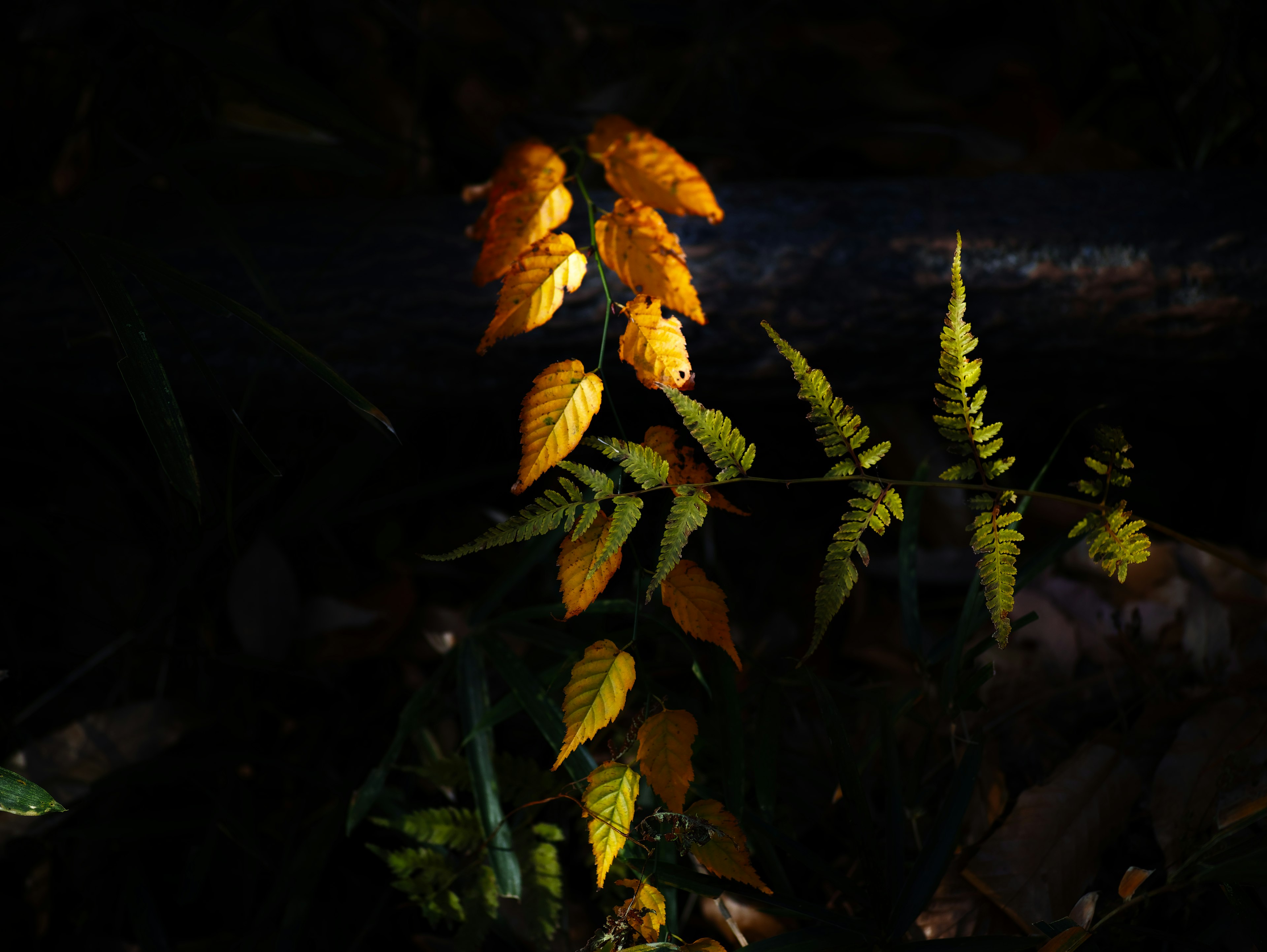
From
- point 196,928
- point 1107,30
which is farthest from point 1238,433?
point 196,928

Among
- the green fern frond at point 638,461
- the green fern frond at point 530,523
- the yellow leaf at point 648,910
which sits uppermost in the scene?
the green fern frond at point 638,461

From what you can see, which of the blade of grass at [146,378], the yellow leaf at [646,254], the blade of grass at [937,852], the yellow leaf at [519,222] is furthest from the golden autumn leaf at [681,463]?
the blade of grass at [146,378]

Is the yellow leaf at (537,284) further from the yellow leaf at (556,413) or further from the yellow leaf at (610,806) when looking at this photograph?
the yellow leaf at (610,806)

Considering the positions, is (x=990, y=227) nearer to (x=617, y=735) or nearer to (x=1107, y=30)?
(x=1107, y=30)

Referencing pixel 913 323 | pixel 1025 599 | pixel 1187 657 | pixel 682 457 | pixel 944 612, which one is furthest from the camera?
pixel 944 612

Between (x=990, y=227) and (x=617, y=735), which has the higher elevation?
(x=990, y=227)

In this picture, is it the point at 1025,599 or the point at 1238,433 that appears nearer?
the point at 1025,599
